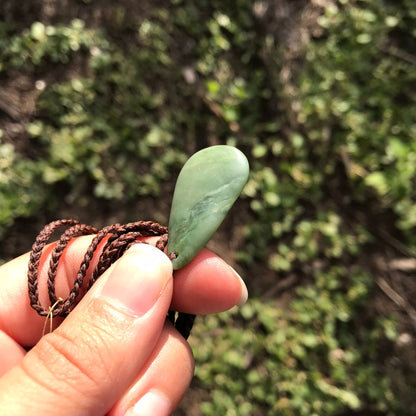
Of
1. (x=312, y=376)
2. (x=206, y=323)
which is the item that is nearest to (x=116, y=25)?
(x=206, y=323)

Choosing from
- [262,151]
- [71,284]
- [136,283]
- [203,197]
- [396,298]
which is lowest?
[396,298]

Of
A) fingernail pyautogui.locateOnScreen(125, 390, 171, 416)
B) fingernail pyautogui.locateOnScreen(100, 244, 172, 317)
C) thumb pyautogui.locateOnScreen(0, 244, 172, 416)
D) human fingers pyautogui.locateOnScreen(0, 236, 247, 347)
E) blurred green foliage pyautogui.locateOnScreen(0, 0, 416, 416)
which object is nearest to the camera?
thumb pyautogui.locateOnScreen(0, 244, 172, 416)

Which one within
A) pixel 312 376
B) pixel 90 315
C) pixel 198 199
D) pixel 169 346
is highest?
pixel 198 199

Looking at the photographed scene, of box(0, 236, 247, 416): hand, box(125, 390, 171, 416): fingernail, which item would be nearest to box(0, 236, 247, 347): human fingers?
box(0, 236, 247, 416): hand

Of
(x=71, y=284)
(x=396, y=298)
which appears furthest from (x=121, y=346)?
(x=396, y=298)

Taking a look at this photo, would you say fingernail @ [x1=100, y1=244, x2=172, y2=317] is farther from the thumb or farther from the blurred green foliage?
the blurred green foliage

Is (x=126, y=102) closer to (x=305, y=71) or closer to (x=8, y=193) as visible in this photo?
(x=8, y=193)

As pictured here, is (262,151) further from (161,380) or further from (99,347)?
(99,347)

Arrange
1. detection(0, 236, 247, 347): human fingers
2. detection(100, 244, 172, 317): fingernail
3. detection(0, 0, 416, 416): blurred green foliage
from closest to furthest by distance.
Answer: detection(100, 244, 172, 317): fingernail, detection(0, 236, 247, 347): human fingers, detection(0, 0, 416, 416): blurred green foliage
